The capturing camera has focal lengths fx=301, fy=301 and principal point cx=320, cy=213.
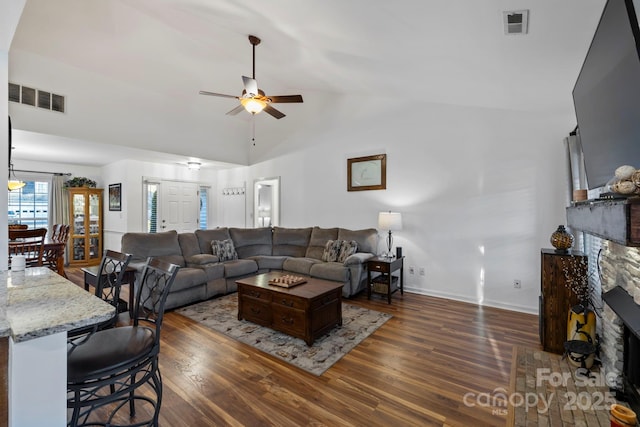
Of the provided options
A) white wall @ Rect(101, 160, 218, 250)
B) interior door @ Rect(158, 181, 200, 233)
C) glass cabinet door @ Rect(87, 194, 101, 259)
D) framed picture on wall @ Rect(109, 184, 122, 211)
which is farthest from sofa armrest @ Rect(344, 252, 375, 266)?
glass cabinet door @ Rect(87, 194, 101, 259)

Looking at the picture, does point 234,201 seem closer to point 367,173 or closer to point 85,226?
point 85,226

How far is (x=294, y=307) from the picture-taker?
9.95 ft

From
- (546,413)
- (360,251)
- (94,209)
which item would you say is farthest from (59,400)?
(94,209)

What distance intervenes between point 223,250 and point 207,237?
39 centimetres

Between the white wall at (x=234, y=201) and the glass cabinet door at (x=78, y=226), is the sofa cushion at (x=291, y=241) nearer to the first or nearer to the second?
the white wall at (x=234, y=201)

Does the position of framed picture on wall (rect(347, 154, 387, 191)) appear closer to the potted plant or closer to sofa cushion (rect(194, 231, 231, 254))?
sofa cushion (rect(194, 231, 231, 254))

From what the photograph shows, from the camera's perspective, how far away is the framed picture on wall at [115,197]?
643 cm

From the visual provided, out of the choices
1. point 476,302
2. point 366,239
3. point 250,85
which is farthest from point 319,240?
point 250,85

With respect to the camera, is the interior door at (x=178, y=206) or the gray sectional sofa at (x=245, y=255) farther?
the interior door at (x=178, y=206)

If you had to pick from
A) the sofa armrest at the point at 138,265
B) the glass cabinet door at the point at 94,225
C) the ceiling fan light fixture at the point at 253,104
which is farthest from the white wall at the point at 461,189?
the glass cabinet door at the point at 94,225

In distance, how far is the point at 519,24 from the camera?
1.89 meters

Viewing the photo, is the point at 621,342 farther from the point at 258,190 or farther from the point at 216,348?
the point at 258,190

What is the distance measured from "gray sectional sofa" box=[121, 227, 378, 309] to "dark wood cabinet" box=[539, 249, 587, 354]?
7.18ft

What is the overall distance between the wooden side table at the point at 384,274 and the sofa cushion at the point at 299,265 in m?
0.91
